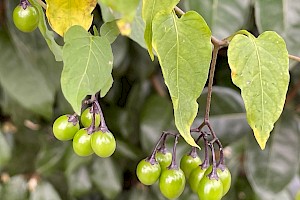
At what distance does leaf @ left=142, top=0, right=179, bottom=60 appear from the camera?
57cm

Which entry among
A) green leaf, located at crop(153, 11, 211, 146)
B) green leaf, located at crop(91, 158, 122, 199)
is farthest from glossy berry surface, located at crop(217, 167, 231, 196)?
green leaf, located at crop(91, 158, 122, 199)

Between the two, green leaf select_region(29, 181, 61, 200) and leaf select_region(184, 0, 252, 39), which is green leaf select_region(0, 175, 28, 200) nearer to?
green leaf select_region(29, 181, 61, 200)

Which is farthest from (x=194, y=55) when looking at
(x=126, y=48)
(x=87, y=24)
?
(x=126, y=48)

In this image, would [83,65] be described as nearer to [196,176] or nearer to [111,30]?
[111,30]

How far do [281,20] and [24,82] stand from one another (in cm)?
47

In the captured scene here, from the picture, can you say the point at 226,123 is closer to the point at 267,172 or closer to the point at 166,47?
the point at 267,172

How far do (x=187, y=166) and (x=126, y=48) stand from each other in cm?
46

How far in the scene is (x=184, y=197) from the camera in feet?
3.93

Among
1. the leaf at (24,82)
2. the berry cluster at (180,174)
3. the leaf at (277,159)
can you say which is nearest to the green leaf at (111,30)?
the berry cluster at (180,174)

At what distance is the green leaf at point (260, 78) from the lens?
1.95ft

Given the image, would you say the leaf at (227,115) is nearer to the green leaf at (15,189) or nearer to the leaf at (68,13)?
the green leaf at (15,189)

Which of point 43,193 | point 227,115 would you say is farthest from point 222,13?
point 43,193

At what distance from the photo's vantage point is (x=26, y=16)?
67 centimetres

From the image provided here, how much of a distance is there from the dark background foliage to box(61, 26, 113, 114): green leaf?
0.35 meters
